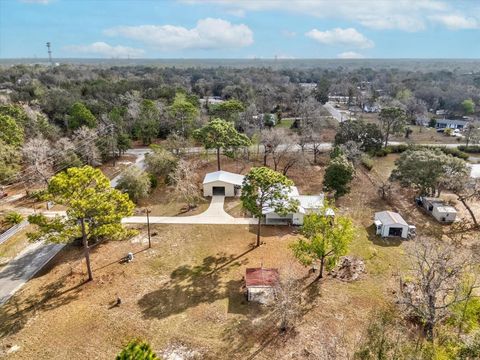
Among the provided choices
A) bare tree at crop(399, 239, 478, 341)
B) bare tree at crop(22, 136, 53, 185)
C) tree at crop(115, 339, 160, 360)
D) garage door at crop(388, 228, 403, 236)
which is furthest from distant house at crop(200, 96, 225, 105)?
tree at crop(115, 339, 160, 360)

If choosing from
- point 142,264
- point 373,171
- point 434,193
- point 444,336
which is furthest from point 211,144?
point 444,336

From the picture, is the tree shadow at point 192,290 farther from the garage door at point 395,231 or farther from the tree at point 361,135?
the tree at point 361,135

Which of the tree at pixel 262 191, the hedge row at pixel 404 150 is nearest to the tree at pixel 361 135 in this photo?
the hedge row at pixel 404 150

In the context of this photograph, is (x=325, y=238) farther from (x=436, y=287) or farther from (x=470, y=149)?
(x=470, y=149)

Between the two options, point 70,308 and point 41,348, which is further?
point 70,308

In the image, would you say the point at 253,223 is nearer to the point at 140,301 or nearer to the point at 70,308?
the point at 140,301

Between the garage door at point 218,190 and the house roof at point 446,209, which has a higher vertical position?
the house roof at point 446,209

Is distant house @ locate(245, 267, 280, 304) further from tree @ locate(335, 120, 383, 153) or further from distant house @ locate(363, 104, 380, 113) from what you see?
distant house @ locate(363, 104, 380, 113)

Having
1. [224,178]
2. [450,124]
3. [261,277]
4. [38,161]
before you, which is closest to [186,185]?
[224,178]
